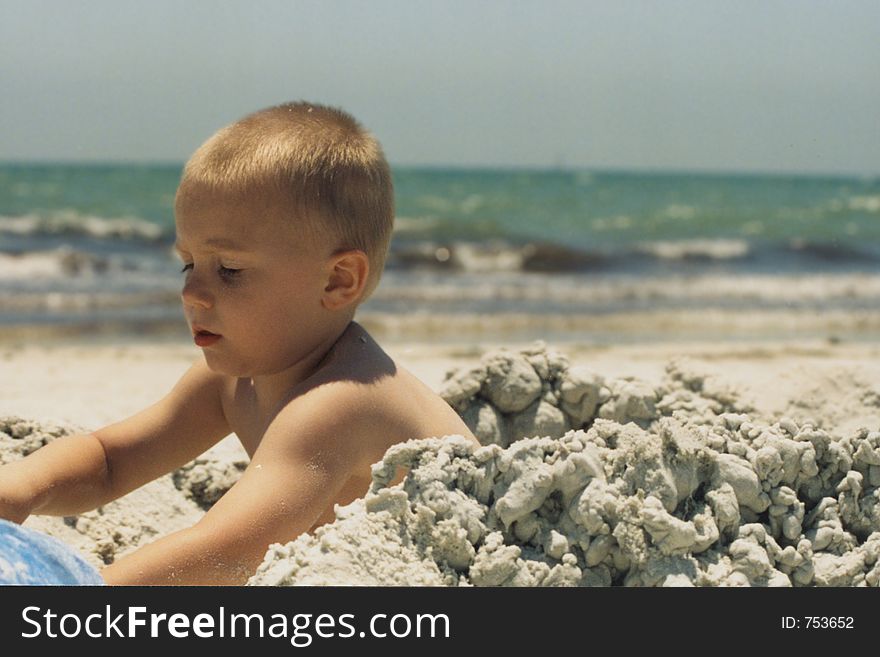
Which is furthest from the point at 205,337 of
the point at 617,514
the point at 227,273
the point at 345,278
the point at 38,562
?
the point at 617,514

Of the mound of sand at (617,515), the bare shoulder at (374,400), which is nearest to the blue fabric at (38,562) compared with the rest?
the mound of sand at (617,515)

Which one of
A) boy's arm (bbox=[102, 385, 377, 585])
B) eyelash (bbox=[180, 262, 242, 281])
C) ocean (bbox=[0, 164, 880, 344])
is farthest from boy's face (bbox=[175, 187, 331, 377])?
ocean (bbox=[0, 164, 880, 344])

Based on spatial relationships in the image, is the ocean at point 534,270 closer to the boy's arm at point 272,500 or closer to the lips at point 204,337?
the lips at point 204,337

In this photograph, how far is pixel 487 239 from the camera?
13.7 meters

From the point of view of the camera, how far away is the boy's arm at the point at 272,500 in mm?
1720

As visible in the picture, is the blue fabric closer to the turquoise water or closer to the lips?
the lips

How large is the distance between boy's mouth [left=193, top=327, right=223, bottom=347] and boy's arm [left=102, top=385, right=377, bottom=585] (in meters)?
0.22

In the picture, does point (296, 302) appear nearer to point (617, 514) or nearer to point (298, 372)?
point (298, 372)

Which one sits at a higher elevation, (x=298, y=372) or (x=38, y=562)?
(x=298, y=372)

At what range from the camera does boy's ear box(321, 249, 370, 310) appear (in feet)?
6.61

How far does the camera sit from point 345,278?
2035 millimetres
